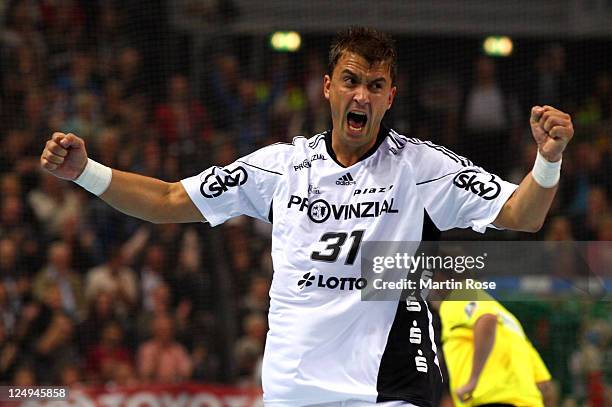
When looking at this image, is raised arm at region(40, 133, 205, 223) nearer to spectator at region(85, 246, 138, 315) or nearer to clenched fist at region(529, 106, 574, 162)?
clenched fist at region(529, 106, 574, 162)

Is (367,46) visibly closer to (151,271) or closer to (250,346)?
(250,346)

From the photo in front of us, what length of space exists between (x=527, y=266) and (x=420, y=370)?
4747mm

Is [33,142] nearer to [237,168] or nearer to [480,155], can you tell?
[480,155]

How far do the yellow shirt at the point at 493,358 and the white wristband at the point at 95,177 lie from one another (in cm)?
317

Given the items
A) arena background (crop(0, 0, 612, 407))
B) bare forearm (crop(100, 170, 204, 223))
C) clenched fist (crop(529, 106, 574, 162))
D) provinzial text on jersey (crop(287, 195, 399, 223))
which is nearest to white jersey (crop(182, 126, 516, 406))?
provinzial text on jersey (crop(287, 195, 399, 223))

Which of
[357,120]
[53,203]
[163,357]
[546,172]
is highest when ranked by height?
[53,203]

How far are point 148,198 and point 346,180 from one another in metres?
0.75

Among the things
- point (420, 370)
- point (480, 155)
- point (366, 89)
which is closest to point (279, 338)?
point (420, 370)

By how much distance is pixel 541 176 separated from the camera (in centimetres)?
339

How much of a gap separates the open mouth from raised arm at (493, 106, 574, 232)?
23.4 inches

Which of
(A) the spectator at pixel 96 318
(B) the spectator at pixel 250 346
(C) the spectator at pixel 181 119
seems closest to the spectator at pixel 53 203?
(A) the spectator at pixel 96 318

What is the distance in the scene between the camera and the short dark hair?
3.74 m

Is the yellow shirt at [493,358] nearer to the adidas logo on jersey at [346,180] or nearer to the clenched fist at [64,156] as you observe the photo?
the adidas logo on jersey at [346,180]

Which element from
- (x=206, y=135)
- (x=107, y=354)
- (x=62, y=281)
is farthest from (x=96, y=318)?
(x=206, y=135)
